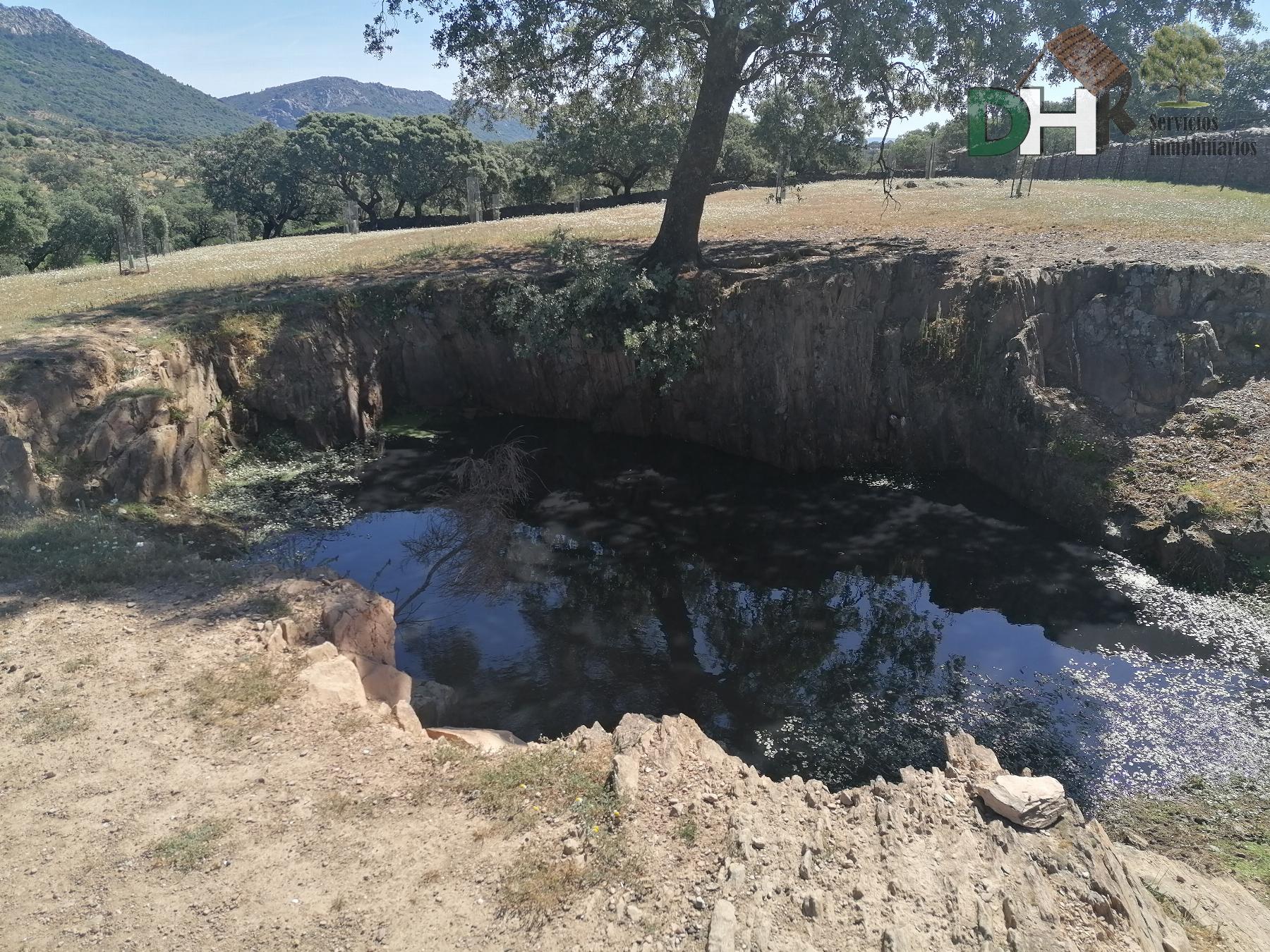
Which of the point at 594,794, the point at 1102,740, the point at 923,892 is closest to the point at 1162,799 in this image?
the point at 1102,740

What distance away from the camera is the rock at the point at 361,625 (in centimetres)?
1012

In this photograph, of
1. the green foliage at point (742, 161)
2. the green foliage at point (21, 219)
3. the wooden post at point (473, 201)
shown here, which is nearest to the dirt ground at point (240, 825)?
the wooden post at point (473, 201)

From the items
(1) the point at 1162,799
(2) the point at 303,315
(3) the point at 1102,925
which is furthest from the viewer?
(2) the point at 303,315

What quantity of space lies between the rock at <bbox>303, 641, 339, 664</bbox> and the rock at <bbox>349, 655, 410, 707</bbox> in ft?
1.06

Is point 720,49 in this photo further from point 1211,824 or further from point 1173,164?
point 1173,164

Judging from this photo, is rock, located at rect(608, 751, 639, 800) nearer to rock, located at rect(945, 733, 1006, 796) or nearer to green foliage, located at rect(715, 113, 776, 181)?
rock, located at rect(945, 733, 1006, 796)

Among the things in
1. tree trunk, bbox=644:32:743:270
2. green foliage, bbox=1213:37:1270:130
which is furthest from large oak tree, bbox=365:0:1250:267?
green foliage, bbox=1213:37:1270:130

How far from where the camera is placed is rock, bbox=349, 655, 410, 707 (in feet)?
32.0

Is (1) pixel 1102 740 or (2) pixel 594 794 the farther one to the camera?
(1) pixel 1102 740

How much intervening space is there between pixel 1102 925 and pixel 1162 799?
3.77m

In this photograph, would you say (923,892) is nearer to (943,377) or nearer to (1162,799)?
(1162,799)

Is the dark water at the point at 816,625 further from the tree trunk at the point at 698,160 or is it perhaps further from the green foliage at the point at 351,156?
the green foliage at the point at 351,156

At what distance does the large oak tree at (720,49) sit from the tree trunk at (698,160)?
3 centimetres

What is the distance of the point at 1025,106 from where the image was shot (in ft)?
80.2
